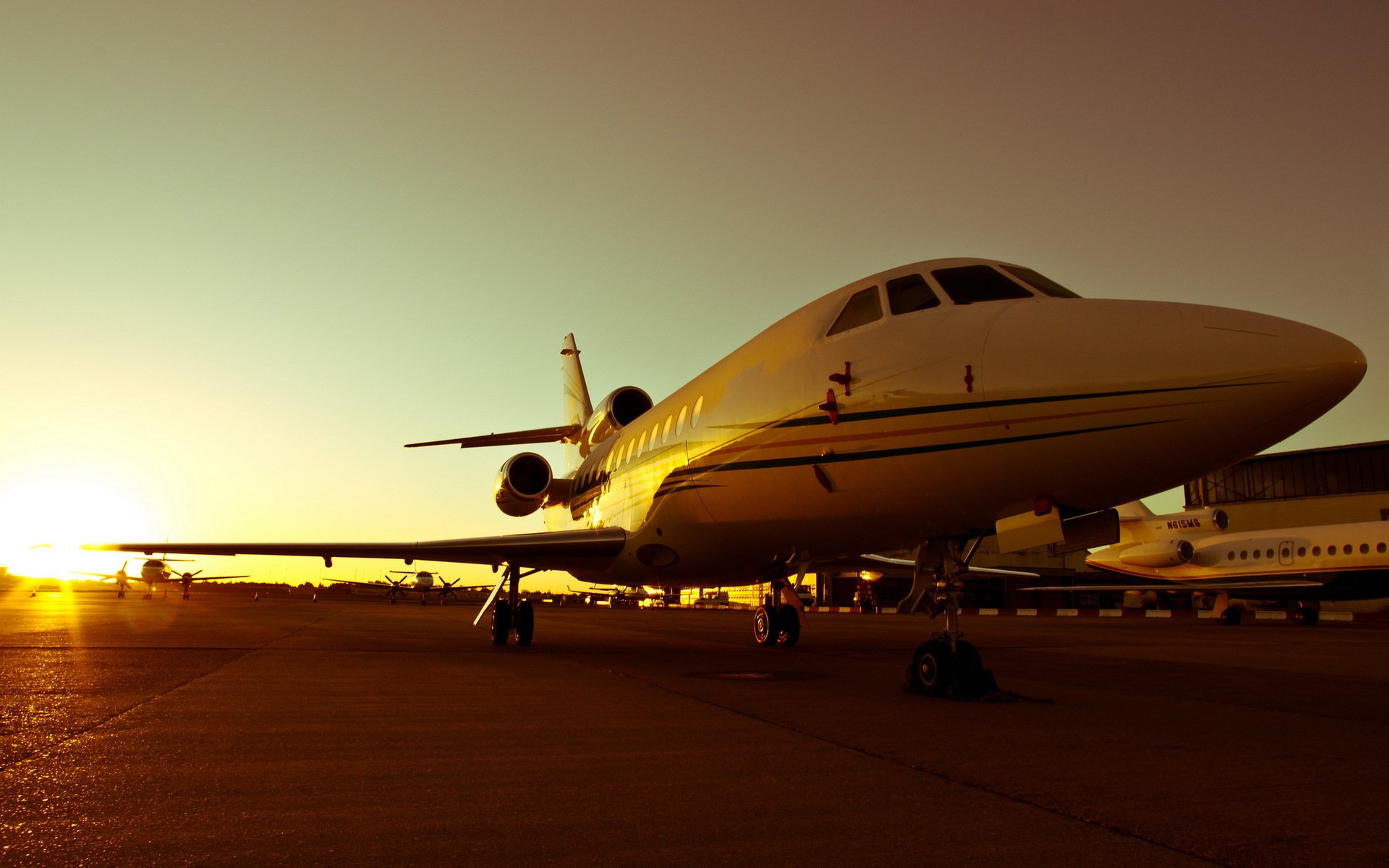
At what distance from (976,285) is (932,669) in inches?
106

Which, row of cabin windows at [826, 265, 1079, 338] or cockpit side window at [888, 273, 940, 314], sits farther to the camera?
cockpit side window at [888, 273, 940, 314]

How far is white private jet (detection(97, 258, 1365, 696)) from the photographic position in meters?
4.68

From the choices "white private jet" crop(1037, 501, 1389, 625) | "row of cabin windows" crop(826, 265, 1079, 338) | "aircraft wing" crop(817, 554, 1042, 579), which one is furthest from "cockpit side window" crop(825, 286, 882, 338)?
"white private jet" crop(1037, 501, 1389, 625)

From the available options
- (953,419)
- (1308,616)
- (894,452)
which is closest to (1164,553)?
(1308,616)

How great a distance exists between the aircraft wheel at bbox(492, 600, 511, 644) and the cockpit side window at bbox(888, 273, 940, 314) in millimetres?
7709

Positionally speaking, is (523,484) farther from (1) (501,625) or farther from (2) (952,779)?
(2) (952,779)

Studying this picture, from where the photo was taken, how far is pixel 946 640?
21.4 ft

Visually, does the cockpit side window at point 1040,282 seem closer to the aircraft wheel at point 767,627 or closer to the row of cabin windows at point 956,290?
the row of cabin windows at point 956,290

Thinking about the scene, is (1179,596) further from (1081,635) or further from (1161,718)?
(1161,718)

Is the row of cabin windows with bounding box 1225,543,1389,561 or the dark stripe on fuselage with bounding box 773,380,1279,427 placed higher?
the dark stripe on fuselage with bounding box 773,380,1279,427

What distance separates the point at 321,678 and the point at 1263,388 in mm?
6576

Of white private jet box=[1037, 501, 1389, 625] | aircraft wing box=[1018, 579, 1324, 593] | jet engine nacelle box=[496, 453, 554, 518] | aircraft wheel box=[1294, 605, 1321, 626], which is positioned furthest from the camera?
aircraft wheel box=[1294, 605, 1321, 626]

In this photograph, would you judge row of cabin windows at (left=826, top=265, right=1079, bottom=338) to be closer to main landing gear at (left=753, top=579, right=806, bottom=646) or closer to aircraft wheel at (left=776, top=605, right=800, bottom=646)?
main landing gear at (left=753, top=579, right=806, bottom=646)

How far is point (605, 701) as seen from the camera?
230 inches
